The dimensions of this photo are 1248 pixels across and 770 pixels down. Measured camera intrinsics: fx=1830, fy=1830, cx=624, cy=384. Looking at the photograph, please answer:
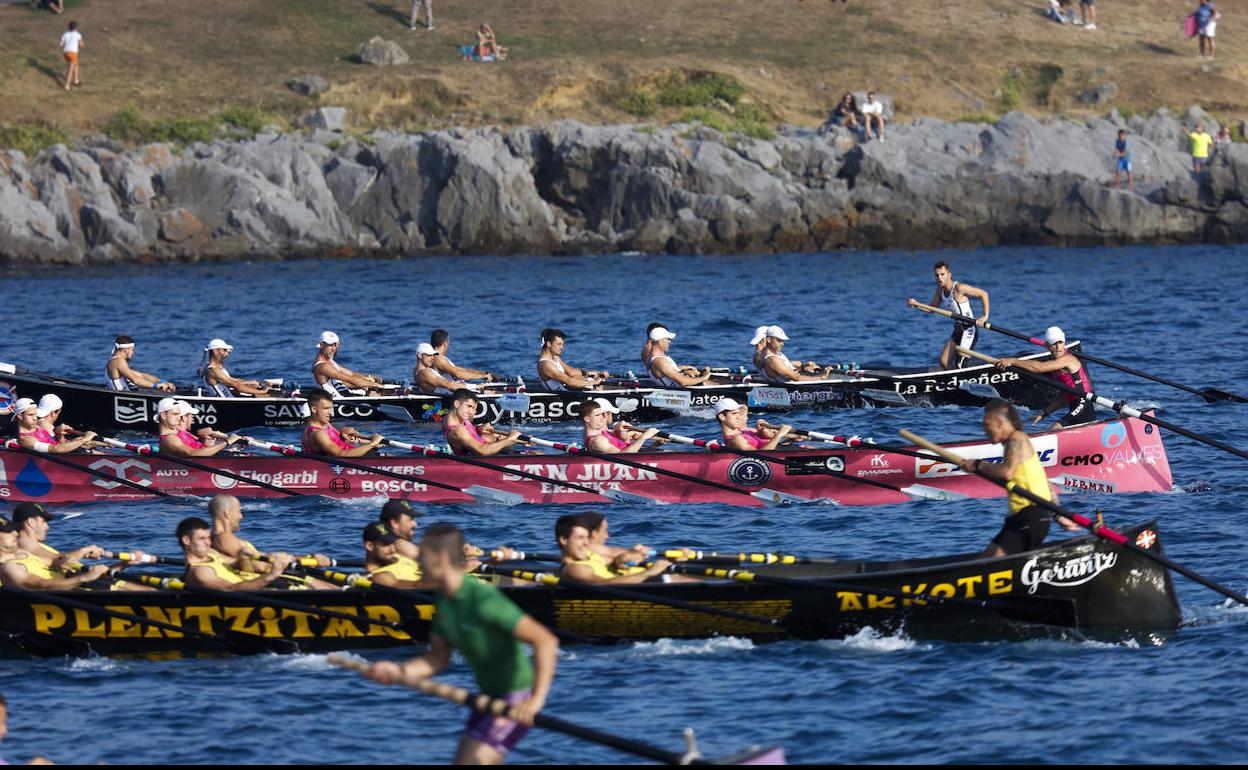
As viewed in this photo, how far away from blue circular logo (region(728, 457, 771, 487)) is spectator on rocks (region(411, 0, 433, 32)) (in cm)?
4910

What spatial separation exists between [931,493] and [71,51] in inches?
1870


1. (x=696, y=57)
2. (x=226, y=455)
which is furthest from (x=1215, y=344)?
(x=696, y=57)

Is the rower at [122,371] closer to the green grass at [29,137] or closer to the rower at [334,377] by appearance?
the rower at [334,377]

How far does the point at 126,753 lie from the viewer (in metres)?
15.1

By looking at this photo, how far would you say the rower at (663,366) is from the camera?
29.9 m

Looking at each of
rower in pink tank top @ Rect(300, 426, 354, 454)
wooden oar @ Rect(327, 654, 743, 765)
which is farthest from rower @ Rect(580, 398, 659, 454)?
wooden oar @ Rect(327, 654, 743, 765)

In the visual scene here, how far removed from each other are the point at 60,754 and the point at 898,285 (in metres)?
38.3

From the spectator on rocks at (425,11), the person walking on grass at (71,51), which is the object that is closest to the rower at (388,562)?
the person walking on grass at (71,51)

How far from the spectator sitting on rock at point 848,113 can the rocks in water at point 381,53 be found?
16320 mm

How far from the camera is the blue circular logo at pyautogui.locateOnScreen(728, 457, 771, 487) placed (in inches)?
930

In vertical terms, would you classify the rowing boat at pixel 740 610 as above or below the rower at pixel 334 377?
below

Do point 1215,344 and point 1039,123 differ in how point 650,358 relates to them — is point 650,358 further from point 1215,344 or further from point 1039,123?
point 1039,123

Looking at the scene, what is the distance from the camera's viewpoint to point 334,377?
98.1ft

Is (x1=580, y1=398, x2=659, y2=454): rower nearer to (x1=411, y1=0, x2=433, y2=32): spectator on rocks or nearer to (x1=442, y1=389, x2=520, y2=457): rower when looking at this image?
(x1=442, y1=389, x2=520, y2=457): rower
